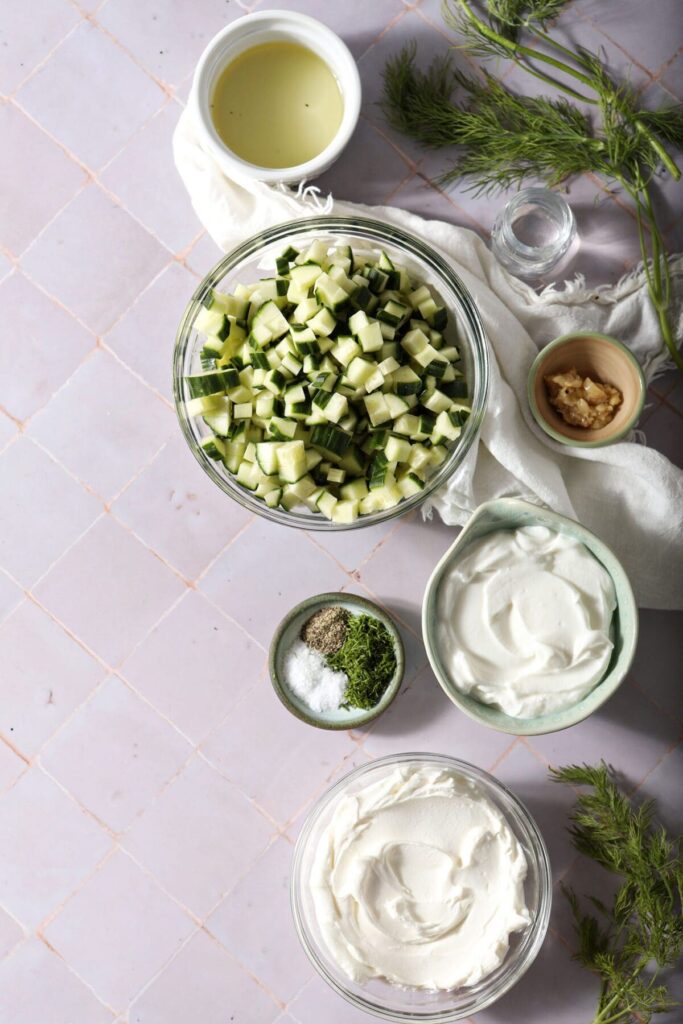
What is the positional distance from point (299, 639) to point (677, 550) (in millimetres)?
682

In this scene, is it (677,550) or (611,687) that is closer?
(611,687)

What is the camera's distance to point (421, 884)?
1.54 metres

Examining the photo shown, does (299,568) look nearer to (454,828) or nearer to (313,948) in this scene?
(454,828)

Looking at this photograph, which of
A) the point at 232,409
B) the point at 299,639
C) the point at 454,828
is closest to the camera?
the point at 232,409

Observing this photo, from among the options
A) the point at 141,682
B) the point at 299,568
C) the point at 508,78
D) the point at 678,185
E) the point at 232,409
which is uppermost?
the point at 508,78

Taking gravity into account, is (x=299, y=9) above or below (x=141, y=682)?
above

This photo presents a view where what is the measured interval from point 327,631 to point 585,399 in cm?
60

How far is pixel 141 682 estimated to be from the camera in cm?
170

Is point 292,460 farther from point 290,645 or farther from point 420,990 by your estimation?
point 420,990

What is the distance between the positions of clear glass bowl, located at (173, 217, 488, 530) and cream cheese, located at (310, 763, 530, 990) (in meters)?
0.50

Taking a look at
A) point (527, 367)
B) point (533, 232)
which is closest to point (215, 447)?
point (527, 367)

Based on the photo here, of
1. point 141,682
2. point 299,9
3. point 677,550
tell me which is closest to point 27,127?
point 299,9

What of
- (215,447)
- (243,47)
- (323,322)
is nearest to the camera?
(323,322)

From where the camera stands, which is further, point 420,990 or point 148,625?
point 148,625
